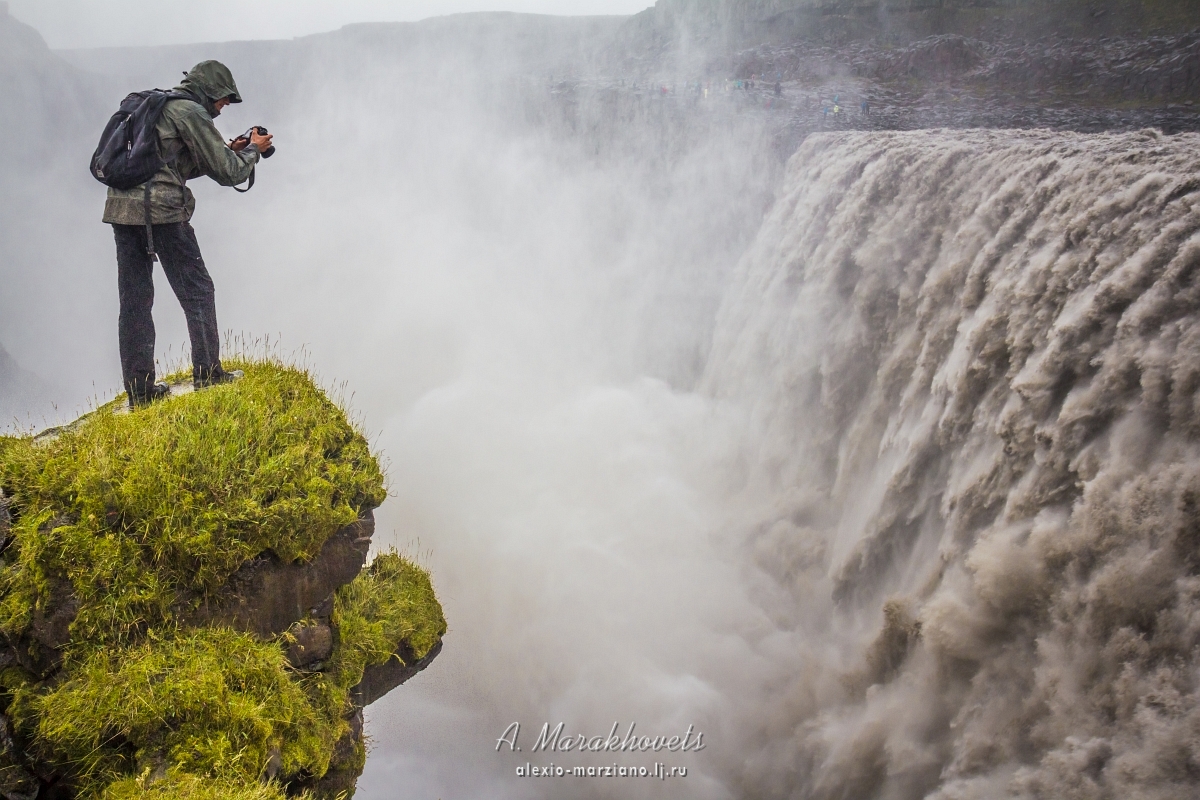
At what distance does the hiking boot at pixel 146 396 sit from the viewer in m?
A: 4.62

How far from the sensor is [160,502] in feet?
12.7

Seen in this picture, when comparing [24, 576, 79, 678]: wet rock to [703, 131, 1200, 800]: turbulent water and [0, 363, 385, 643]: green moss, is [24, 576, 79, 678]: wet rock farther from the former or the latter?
[703, 131, 1200, 800]: turbulent water

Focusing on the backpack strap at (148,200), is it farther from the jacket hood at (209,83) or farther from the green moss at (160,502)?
the green moss at (160,502)

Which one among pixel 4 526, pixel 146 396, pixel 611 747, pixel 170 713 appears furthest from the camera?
pixel 611 747

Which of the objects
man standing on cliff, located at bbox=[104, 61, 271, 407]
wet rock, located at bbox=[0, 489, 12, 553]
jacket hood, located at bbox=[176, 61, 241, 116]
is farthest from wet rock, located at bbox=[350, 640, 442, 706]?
jacket hood, located at bbox=[176, 61, 241, 116]

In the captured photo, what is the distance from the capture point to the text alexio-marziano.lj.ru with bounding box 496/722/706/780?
7.45 m

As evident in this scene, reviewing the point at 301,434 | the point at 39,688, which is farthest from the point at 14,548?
the point at 301,434

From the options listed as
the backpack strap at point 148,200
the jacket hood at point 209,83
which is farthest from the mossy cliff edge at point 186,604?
the jacket hood at point 209,83

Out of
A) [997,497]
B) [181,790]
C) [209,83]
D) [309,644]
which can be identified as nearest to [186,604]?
[309,644]

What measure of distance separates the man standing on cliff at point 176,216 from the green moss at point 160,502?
1.28ft

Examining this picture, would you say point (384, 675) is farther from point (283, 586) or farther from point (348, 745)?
point (283, 586)

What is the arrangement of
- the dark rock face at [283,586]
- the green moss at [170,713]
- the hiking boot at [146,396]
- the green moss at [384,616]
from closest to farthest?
the green moss at [170,713] < the dark rock face at [283,586] < the hiking boot at [146,396] < the green moss at [384,616]

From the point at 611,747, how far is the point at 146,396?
5.88 metres

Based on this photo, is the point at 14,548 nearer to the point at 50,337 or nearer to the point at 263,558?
the point at 263,558
